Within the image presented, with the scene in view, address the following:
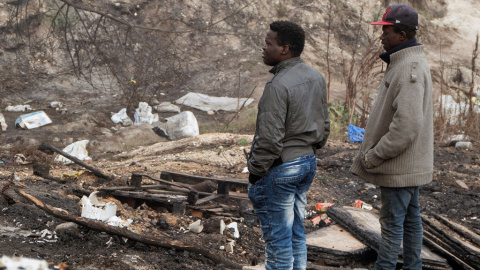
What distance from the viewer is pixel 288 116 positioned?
3020mm

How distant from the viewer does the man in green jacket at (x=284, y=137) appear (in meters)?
2.95

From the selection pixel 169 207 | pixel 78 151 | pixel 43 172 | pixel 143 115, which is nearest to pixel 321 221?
pixel 169 207

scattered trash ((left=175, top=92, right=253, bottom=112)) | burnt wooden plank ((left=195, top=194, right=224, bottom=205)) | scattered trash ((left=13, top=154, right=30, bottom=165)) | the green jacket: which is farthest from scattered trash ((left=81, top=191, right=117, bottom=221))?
scattered trash ((left=175, top=92, right=253, bottom=112))

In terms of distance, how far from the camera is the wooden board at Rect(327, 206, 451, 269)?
424 cm

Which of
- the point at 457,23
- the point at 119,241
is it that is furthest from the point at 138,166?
the point at 457,23

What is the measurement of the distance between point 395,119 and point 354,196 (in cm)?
356

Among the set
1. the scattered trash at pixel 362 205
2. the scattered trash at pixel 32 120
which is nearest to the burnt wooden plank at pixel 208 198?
the scattered trash at pixel 362 205

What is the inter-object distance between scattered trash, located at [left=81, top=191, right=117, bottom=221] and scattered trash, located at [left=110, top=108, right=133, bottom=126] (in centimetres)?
844

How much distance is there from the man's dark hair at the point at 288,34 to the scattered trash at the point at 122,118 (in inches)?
411

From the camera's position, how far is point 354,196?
671 centimetres

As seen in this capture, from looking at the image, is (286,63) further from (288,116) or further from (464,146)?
(464,146)

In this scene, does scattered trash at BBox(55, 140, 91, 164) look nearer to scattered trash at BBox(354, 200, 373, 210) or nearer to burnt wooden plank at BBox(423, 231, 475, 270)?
scattered trash at BBox(354, 200, 373, 210)

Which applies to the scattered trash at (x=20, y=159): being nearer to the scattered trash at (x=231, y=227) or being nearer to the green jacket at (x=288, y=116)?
the scattered trash at (x=231, y=227)

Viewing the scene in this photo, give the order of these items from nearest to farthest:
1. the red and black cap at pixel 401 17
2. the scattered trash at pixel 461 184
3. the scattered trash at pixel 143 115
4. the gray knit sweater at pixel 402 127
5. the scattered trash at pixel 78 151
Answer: the gray knit sweater at pixel 402 127
the red and black cap at pixel 401 17
the scattered trash at pixel 461 184
the scattered trash at pixel 78 151
the scattered trash at pixel 143 115
